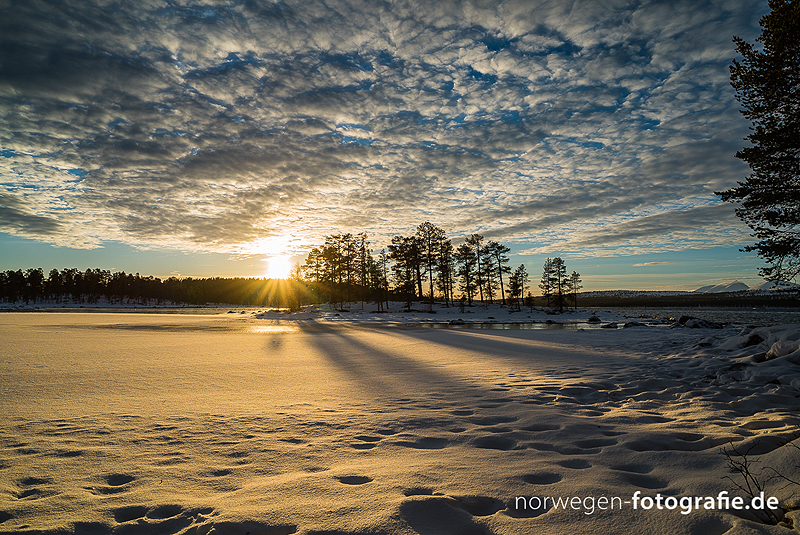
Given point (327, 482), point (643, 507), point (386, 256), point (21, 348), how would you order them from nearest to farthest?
point (643, 507) < point (327, 482) < point (21, 348) < point (386, 256)

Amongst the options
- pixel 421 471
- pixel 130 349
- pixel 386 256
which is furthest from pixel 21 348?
pixel 386 256

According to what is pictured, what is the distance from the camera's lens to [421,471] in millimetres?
2936

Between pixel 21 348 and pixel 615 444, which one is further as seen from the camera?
pixel 21 348

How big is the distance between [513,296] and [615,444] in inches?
2917

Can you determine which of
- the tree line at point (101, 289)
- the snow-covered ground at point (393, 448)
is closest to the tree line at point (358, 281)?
the tree line at point (101, 289)

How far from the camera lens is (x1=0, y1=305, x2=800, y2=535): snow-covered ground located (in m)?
2.24

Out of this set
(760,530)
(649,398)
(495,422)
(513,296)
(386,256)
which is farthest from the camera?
(513,296)

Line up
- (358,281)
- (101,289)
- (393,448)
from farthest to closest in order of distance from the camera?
(101,289)
(358,281)
(393,448)

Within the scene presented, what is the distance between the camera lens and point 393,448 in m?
3.60

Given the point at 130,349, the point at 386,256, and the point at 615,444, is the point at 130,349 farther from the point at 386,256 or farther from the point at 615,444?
the point at 386,256

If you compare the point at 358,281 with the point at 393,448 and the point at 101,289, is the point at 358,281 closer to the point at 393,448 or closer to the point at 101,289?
the point at 393,448

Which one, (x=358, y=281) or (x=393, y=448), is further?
(x=358, y=281)

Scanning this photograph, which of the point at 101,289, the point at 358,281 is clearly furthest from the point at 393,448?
the point at 101,289

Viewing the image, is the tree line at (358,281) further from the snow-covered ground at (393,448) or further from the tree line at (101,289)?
the snow-covered ground at (393,448)
